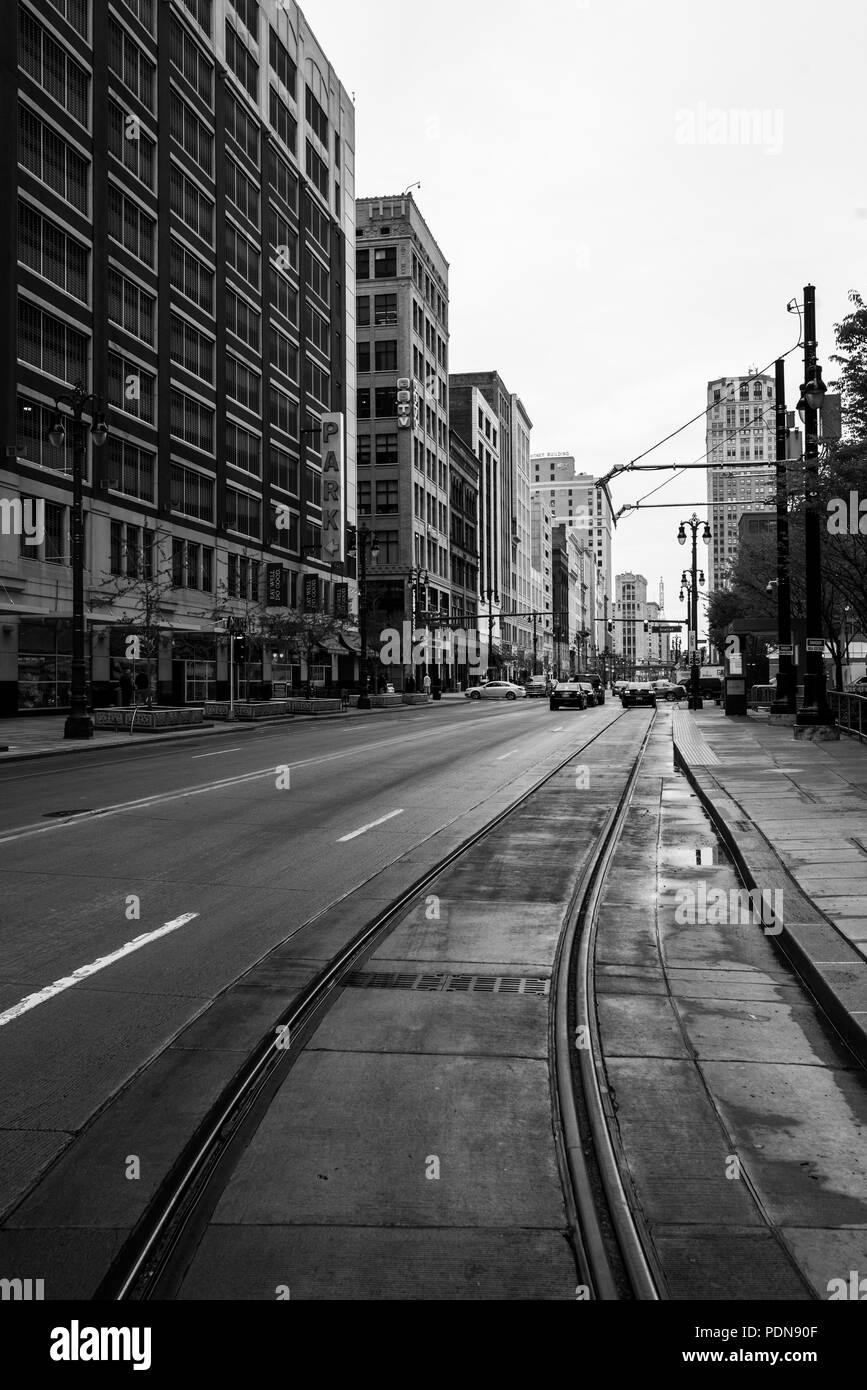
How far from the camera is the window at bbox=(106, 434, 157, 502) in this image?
44.7 meters

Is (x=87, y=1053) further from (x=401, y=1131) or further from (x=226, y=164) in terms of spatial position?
(x=226, y=164)

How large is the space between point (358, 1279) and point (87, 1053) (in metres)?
2.46

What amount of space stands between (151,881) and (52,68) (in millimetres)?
40798

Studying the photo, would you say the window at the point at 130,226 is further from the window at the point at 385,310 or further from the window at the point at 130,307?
the window at the point at 385,310

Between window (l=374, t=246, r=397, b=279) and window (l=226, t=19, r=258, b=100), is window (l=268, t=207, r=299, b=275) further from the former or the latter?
window (l=374, t=246, r=397, b=279)

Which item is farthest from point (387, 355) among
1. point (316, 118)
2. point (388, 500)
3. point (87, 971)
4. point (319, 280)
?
point (87, 971)

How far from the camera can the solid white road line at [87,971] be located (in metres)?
6.01

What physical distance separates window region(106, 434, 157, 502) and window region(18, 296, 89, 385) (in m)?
3.47

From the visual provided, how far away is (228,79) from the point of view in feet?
185

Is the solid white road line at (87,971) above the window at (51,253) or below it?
below

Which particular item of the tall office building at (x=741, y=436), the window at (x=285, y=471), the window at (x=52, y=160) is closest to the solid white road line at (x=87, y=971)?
the tall office building at (x=741, y=436)

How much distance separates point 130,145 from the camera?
46.3 metres

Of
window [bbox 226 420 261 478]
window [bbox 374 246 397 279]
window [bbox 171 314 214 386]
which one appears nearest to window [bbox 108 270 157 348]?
window [bbox 171 314 214 386]

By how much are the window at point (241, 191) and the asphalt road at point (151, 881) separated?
44.8 meters
